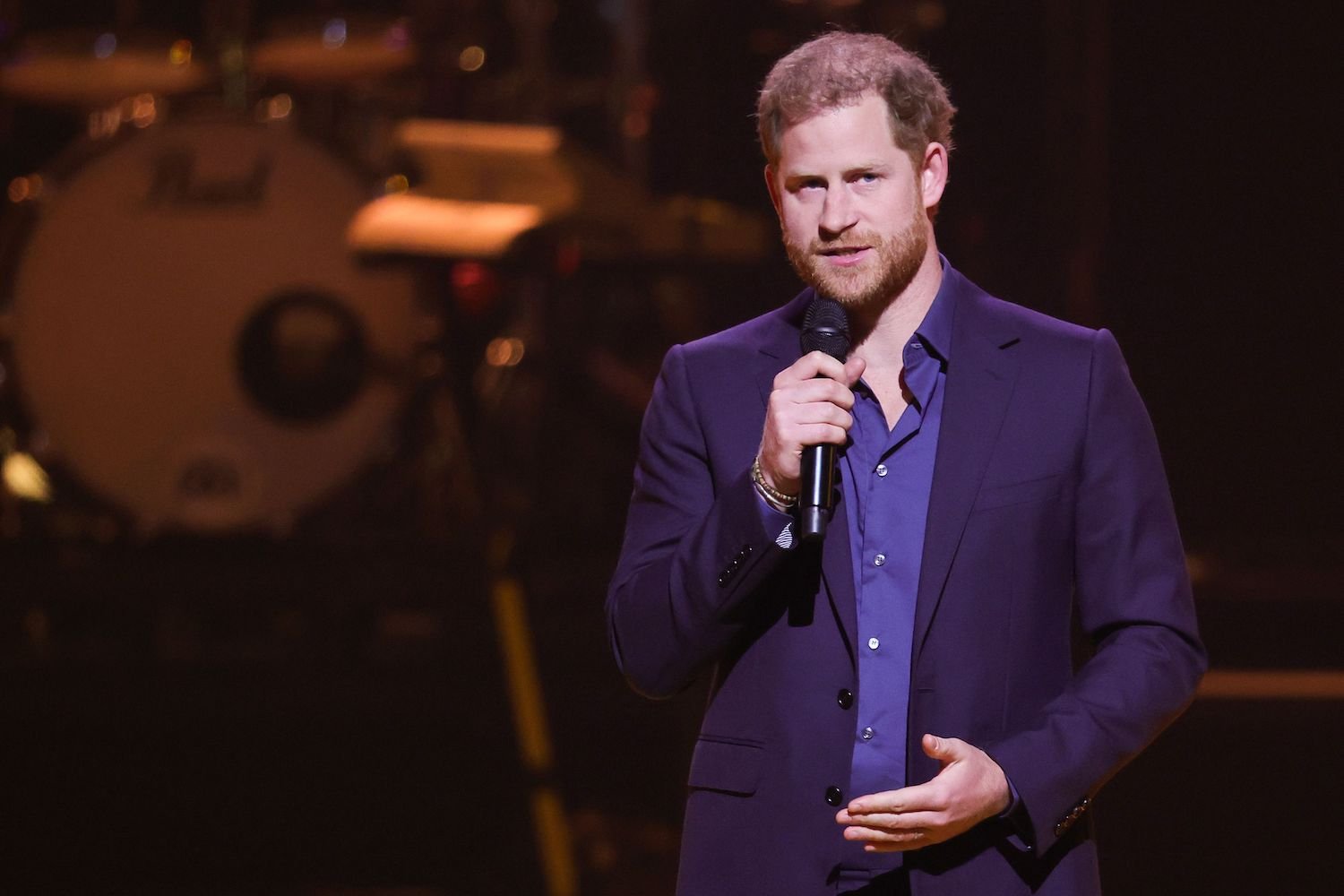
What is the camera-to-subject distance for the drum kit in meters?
4.96

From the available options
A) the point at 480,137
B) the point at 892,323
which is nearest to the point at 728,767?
the point at 892,323

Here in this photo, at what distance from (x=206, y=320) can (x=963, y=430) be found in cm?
405

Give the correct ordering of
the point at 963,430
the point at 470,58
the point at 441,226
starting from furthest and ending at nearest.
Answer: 1. the point at 470,58
2. the point at 441,226
3. the point at 963,430

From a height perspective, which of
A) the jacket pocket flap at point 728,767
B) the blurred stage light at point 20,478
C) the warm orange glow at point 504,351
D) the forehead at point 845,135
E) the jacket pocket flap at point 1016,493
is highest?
the forehead at point 845,135

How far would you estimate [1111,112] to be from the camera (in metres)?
4.42

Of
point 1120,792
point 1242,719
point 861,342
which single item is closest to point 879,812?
point 861,342

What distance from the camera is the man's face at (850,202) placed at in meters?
1.51

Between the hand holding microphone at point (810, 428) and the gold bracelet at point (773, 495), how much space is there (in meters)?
0.02

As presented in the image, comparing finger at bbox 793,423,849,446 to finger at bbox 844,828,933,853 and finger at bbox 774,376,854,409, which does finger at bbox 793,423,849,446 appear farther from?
finger at bbox 844,828,933,853

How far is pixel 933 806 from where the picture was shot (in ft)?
4.25

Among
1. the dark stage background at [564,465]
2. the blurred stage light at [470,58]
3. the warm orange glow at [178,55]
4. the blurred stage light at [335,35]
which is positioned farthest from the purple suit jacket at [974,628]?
the warm orange glow at [178,55]

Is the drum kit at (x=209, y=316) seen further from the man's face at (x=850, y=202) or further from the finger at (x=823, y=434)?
the finger at (x=823, y=434)

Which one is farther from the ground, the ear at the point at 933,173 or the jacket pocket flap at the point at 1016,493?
the ear at the point at 933,173

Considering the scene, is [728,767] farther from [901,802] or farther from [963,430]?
[963,430]
